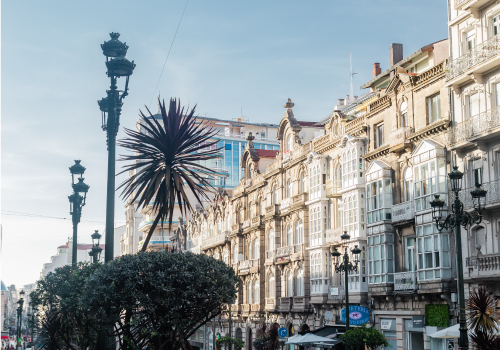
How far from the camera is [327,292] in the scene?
4194cm

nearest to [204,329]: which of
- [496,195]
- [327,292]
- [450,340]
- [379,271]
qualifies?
[327,292]

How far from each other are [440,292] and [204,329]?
42583 mm

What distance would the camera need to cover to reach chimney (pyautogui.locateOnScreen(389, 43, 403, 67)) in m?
42.1

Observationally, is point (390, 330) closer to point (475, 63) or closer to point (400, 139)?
point (400, 139)

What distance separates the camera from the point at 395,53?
139 feet

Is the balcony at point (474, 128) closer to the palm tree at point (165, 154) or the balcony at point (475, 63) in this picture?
the balcony at point (475, 63)

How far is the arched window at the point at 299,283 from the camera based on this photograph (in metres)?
45.9

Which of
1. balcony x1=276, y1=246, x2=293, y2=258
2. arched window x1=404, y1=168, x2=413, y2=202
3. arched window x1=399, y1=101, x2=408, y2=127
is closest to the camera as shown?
arched window x1=404, y1=168, x2=413, y2=202

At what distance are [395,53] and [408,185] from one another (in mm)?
11751

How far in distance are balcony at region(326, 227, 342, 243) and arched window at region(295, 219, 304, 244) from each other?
4.46 metres

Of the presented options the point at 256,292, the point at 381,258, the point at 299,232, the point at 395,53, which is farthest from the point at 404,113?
the point at 256,292

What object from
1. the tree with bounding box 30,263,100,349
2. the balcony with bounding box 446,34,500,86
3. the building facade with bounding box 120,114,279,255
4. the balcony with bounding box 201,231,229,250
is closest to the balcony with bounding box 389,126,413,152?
the balcony with bounding box 446,34,500,86

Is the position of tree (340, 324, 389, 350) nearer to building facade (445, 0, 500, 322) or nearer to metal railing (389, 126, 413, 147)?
building facade (445, 0, 500, 322)

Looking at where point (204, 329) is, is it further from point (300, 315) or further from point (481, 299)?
point (481, 299)
